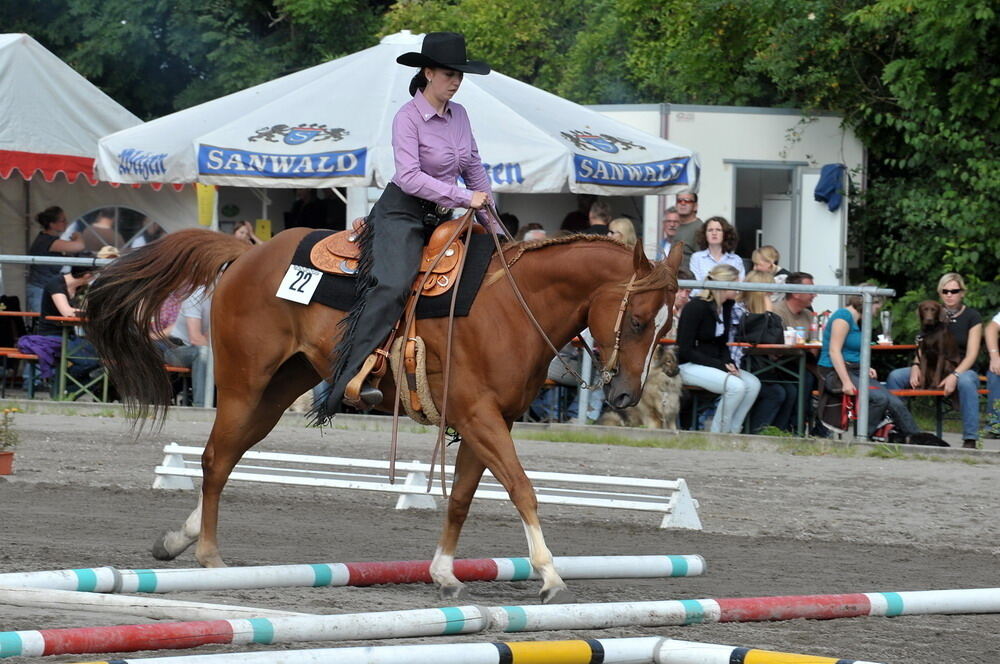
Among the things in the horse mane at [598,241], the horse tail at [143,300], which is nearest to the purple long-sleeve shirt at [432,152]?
the horse mane at [598,241]

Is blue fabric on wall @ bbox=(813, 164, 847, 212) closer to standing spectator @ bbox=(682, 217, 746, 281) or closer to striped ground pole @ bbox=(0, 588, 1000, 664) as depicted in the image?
standing spectator @ bbox=(682, 217, 746, 281)

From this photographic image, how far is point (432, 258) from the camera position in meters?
7.53

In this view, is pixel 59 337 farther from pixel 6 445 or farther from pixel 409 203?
pixel 409 203

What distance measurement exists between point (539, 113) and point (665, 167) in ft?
4.32

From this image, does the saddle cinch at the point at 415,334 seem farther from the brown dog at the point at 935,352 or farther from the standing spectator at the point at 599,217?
the brown dog at the point at 935,352

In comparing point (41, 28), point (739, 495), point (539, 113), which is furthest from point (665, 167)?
point (41, 28)

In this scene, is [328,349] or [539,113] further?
[539,113]

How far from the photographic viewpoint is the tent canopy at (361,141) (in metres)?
13.9

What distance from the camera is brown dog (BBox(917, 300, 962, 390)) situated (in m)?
13.9

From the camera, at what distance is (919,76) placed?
19.8m

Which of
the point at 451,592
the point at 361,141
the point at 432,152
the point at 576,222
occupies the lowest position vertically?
the point at 451,592


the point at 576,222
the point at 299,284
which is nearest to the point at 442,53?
the point at 299,284

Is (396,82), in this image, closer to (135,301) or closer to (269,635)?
(135,301)

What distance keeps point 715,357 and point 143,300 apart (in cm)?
591
